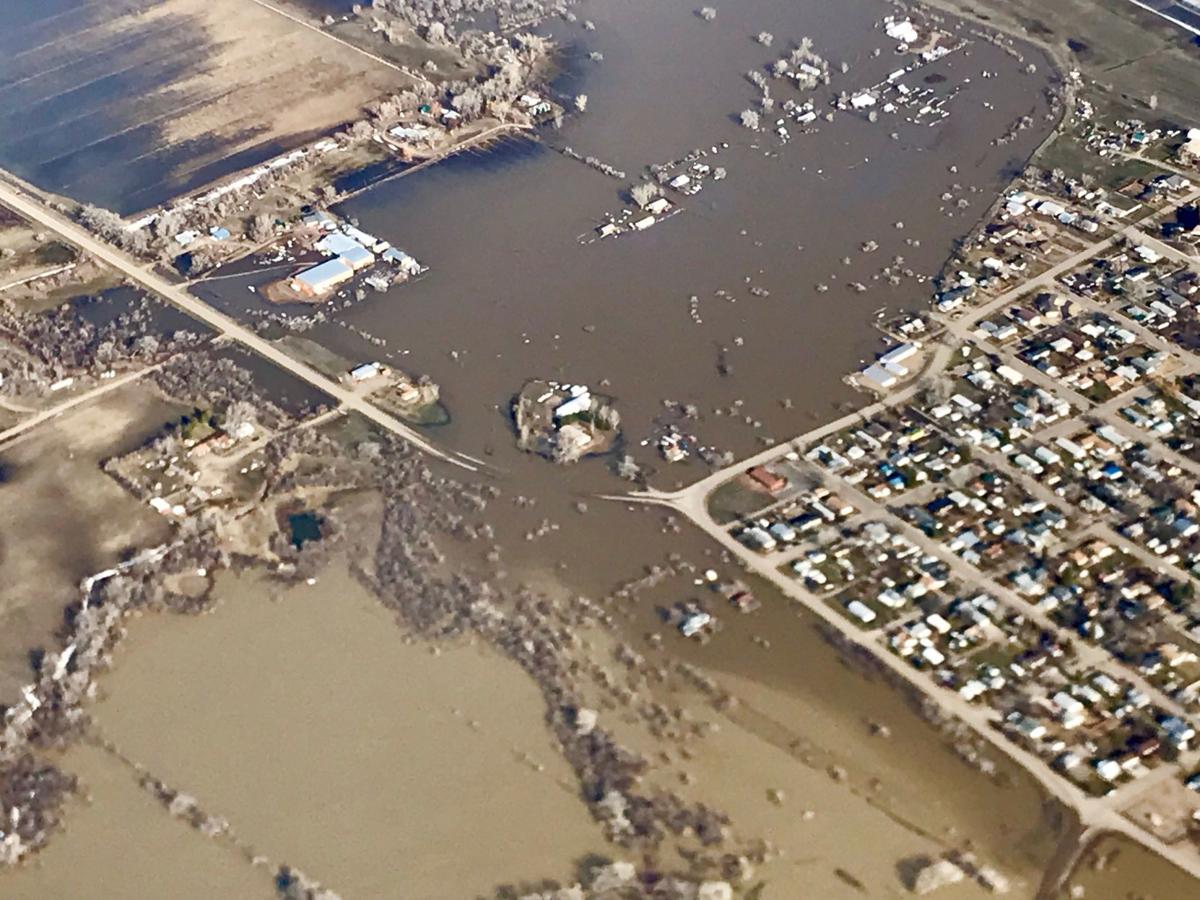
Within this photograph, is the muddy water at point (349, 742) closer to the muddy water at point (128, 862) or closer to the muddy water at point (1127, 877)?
the muddy water at point (128, 862)

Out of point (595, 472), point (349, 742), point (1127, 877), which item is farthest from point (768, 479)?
point (1127, 877)

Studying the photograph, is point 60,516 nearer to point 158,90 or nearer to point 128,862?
point 128,862

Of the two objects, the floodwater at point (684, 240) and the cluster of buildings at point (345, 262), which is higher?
the floodwater at point (684, 240)

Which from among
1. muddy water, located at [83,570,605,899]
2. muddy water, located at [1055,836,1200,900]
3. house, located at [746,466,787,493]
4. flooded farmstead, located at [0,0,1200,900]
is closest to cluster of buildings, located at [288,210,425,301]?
flooded farmstead, located at [0,0,1200,900]

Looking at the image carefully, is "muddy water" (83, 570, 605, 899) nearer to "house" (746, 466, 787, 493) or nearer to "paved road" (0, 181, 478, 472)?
"paved road" (0, 181, 478, 472)

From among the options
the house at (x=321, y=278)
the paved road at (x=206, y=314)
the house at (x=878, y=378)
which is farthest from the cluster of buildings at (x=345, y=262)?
the house at (x=878, y=378)

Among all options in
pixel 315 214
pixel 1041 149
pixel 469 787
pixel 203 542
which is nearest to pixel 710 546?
pixel 469 787
